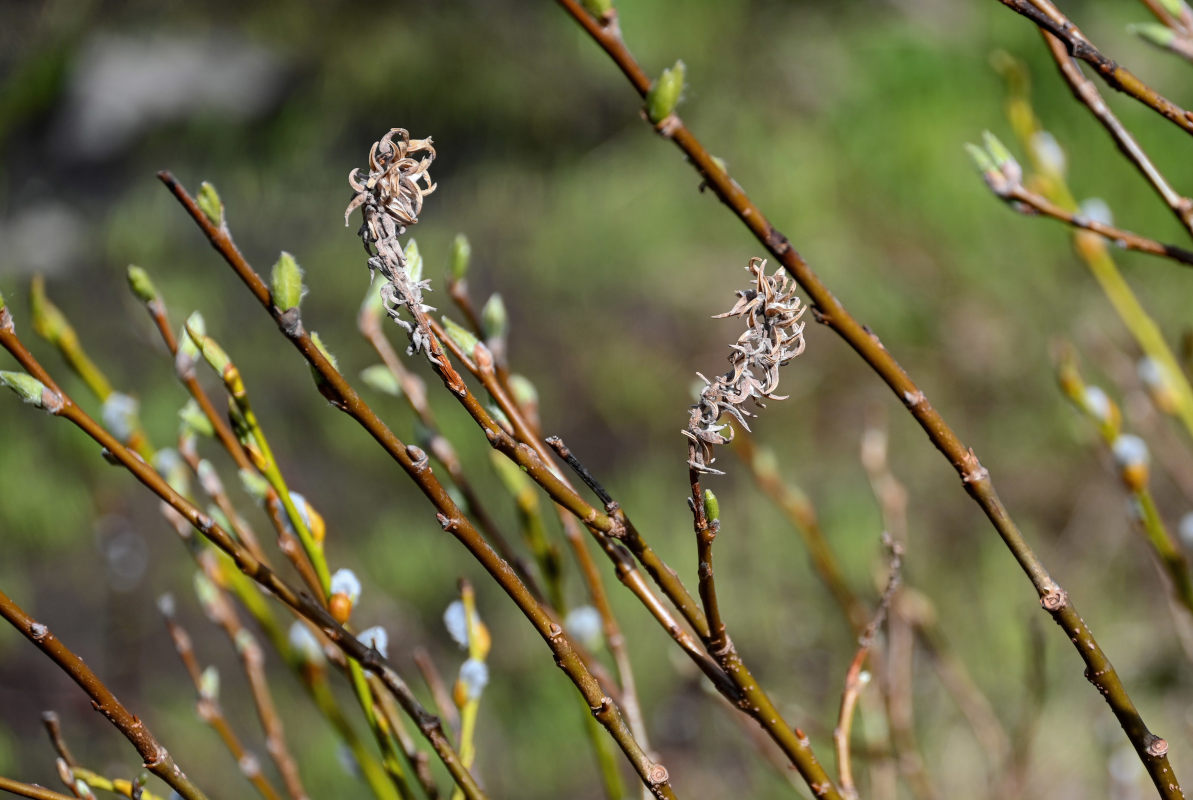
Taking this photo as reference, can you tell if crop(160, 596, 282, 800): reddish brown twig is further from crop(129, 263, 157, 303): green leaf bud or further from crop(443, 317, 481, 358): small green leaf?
crop(443, 317, 481, 358): small green leaf

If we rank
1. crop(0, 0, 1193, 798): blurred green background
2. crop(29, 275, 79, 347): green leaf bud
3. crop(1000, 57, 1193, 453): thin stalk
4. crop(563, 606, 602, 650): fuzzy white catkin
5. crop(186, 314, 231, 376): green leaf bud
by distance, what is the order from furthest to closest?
crop(0, 0, 1193, 798): blurred green background, crop(1000, 57, 1193, 453): thin stalk, crop(563, 606, 602, 650): fuzzy white catkin, crop(29, 275, 79, 347): green leaf bud, crop(186, 314, 231, 376): green leaf bud

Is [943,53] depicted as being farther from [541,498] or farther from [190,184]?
[190,184]

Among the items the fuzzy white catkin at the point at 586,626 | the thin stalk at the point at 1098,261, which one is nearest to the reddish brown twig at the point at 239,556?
the fuzzy white catkin at the point at 586,626

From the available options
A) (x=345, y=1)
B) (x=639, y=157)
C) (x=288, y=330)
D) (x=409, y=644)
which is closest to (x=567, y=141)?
(x=639, y=157)

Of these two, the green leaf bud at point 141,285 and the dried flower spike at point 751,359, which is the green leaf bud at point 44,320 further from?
the dried flower spike at point 751,359

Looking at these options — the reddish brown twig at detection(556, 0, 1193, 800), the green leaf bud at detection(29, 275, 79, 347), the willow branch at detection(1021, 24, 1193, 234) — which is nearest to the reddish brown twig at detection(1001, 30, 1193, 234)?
the willow branch at detection(1021, 24, 1193, 234)

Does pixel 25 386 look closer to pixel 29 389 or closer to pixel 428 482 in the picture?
pixel 29 389
